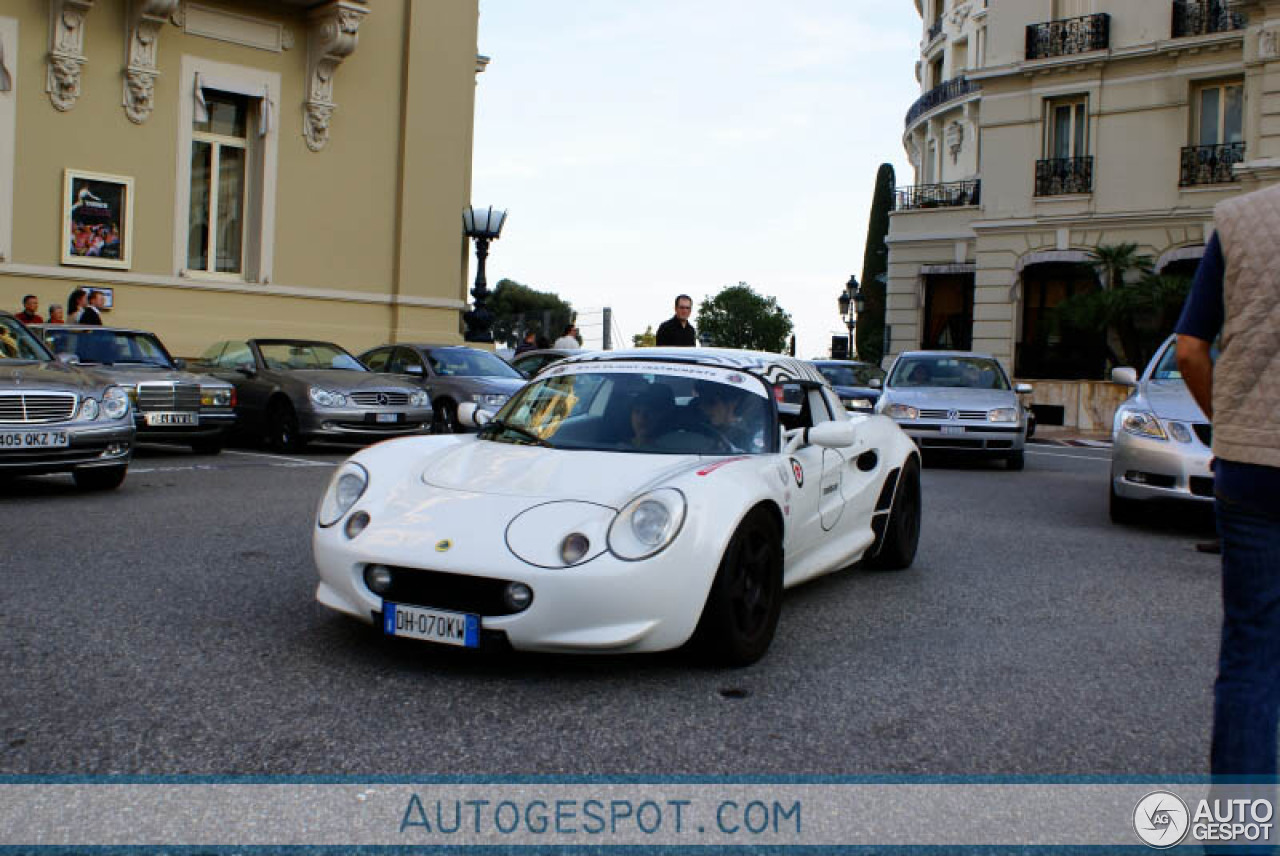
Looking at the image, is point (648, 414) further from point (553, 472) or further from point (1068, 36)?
point (1068, 36)

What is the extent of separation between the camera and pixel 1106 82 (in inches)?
1109

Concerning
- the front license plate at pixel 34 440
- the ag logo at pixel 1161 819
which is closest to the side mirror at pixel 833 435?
the ag logo at pixel 1161 819

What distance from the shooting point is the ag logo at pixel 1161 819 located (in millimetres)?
3188

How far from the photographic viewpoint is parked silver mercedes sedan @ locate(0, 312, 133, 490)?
29.4 feet

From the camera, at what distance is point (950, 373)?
51.9 ft

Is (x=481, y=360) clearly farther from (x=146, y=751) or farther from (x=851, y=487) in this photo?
(x=146, y=751)

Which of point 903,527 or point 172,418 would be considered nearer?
point 903,527

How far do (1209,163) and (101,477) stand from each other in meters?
24.6

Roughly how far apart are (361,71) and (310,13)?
1.37 m

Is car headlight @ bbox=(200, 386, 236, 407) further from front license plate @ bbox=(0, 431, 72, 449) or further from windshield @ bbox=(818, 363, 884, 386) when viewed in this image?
windshield @ bbox=(818, 363, 884, 386)

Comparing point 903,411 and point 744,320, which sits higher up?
point 744,320

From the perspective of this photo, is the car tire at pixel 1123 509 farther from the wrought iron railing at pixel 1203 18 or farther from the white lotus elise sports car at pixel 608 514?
the wrought iron railing at pixel 1203 18

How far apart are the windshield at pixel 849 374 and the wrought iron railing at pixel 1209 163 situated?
39.2 feet

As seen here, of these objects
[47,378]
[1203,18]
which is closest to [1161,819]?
[47,378]
